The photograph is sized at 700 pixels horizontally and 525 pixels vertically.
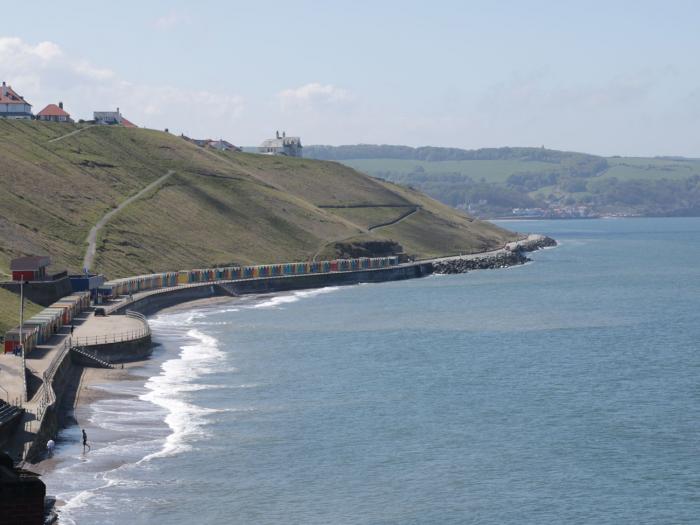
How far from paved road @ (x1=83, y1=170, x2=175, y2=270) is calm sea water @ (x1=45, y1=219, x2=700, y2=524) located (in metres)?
27.3

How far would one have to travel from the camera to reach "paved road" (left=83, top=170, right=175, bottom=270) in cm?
13388

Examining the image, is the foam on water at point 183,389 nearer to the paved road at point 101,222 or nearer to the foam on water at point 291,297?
the foam on water at point 291,297

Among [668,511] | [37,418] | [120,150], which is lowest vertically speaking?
[668,511]

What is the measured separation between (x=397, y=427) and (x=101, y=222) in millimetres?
98216

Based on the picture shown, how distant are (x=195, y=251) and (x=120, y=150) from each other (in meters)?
45.0

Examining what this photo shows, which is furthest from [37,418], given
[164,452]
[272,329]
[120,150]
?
[120,150]

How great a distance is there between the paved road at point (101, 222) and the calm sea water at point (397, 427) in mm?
27305

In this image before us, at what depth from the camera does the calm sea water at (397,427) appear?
48.2 meters

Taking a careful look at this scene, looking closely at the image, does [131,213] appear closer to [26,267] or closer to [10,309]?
[26,267]

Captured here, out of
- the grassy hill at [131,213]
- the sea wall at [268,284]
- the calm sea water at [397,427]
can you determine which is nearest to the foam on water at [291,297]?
the sea wall at [268,284]

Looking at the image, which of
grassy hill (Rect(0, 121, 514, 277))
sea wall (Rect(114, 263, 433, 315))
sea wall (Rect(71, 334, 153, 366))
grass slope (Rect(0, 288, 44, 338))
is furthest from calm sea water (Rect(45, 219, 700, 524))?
grassy hill (Rect(0, 121, 514, 277))

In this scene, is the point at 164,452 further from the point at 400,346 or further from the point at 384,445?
the point at 400,346

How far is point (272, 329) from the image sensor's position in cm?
10550

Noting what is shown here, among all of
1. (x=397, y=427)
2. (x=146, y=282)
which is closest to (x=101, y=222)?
(x=146, y=282)
